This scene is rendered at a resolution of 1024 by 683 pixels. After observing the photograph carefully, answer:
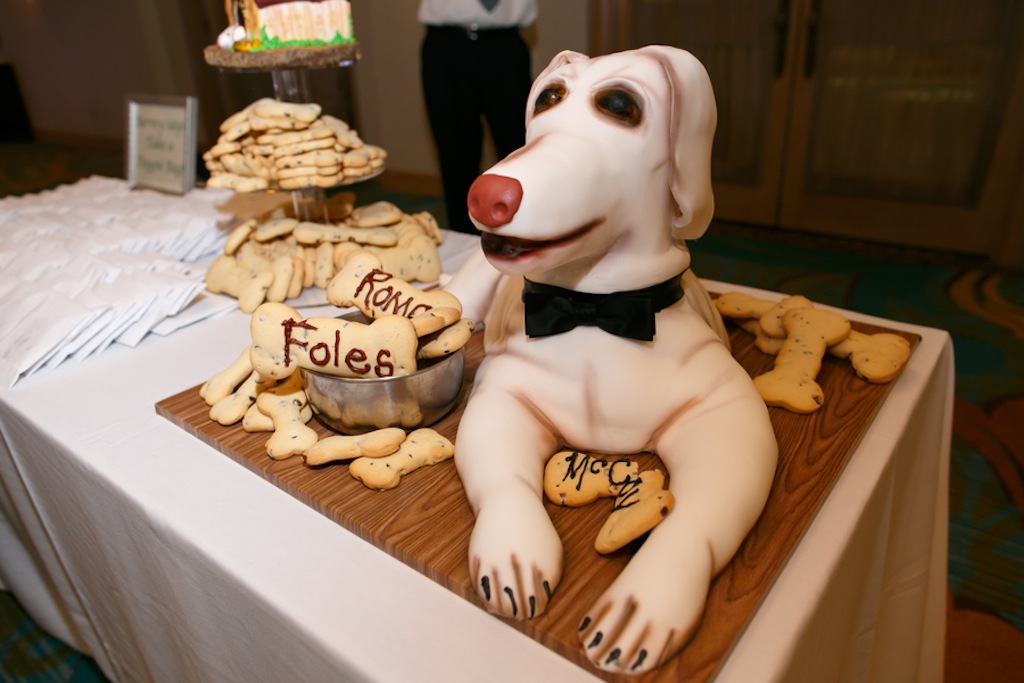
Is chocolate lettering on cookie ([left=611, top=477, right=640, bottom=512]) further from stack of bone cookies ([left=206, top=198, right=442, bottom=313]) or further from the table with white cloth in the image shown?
stack of bone cookies ([left=206, top=198, right=442, bottom=313])

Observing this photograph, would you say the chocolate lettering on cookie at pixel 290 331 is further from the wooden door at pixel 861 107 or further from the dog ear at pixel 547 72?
the wooden door at pixel 861 107

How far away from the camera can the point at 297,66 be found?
118 cm

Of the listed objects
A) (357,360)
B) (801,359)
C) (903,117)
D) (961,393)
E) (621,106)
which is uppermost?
(621,106)

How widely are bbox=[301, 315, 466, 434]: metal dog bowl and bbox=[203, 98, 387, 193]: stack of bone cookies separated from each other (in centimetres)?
49

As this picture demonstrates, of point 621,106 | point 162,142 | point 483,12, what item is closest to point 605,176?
point 621,106

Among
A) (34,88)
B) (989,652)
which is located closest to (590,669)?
(989,652)

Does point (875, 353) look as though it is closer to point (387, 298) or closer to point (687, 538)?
point (687, 538)

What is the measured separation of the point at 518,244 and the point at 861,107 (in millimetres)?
2746

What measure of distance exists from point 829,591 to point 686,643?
16 cm

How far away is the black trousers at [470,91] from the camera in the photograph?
2240 mm

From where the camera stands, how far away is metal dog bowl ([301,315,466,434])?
2.37 feet

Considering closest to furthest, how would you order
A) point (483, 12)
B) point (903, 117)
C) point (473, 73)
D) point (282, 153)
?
point (282, 153) < point (483, 12) < point (473, 73) < point (903, 117)

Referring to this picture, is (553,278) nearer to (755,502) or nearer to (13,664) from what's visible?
(755,502)

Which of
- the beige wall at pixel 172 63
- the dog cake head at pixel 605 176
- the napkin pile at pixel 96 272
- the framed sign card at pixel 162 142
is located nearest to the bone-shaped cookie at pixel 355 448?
the dog cake head at pixel 605 176
